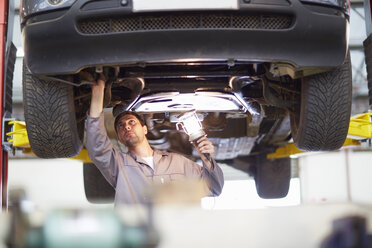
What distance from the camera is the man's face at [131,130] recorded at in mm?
2537

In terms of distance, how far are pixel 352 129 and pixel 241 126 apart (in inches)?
27.0

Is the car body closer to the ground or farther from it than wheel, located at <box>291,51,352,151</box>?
farther from it

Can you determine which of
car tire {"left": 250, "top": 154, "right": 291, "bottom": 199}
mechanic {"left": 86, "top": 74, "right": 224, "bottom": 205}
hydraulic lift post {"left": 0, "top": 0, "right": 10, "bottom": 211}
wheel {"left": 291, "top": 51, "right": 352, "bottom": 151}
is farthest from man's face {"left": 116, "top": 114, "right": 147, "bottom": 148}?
car tire {"left": 250, "top": 154, "right": 291, "bottom": 199}

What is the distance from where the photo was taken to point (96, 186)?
380 centimetres

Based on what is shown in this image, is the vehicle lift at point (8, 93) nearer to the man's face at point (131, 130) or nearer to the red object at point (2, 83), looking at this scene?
the red object at point (2, 83)

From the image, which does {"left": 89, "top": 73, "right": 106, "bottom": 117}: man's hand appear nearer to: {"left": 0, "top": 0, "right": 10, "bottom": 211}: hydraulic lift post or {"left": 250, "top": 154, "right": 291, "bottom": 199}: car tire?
{"left": 0, "top": 0, "right": 10, "bottom": 211}: hydraulic lift post

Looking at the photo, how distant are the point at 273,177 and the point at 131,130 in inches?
67.8

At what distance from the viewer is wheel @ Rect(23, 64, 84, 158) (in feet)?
6.82

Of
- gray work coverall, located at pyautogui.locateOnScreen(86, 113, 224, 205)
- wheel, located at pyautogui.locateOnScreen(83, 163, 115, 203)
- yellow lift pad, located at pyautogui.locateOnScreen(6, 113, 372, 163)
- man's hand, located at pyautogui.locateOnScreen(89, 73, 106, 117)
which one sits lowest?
wheel, located at pyautogui.locateOnScreen(83, 163, 115, 203)

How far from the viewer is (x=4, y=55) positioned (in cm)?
272

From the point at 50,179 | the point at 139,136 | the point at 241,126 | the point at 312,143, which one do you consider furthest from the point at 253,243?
the point at 50,179

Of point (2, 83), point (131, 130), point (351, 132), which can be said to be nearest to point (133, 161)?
point (131, 130)

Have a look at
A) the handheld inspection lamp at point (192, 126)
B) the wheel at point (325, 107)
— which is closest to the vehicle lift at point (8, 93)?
the wheel at point (325, 107)

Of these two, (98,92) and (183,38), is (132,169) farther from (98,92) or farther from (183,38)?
(183,38)
